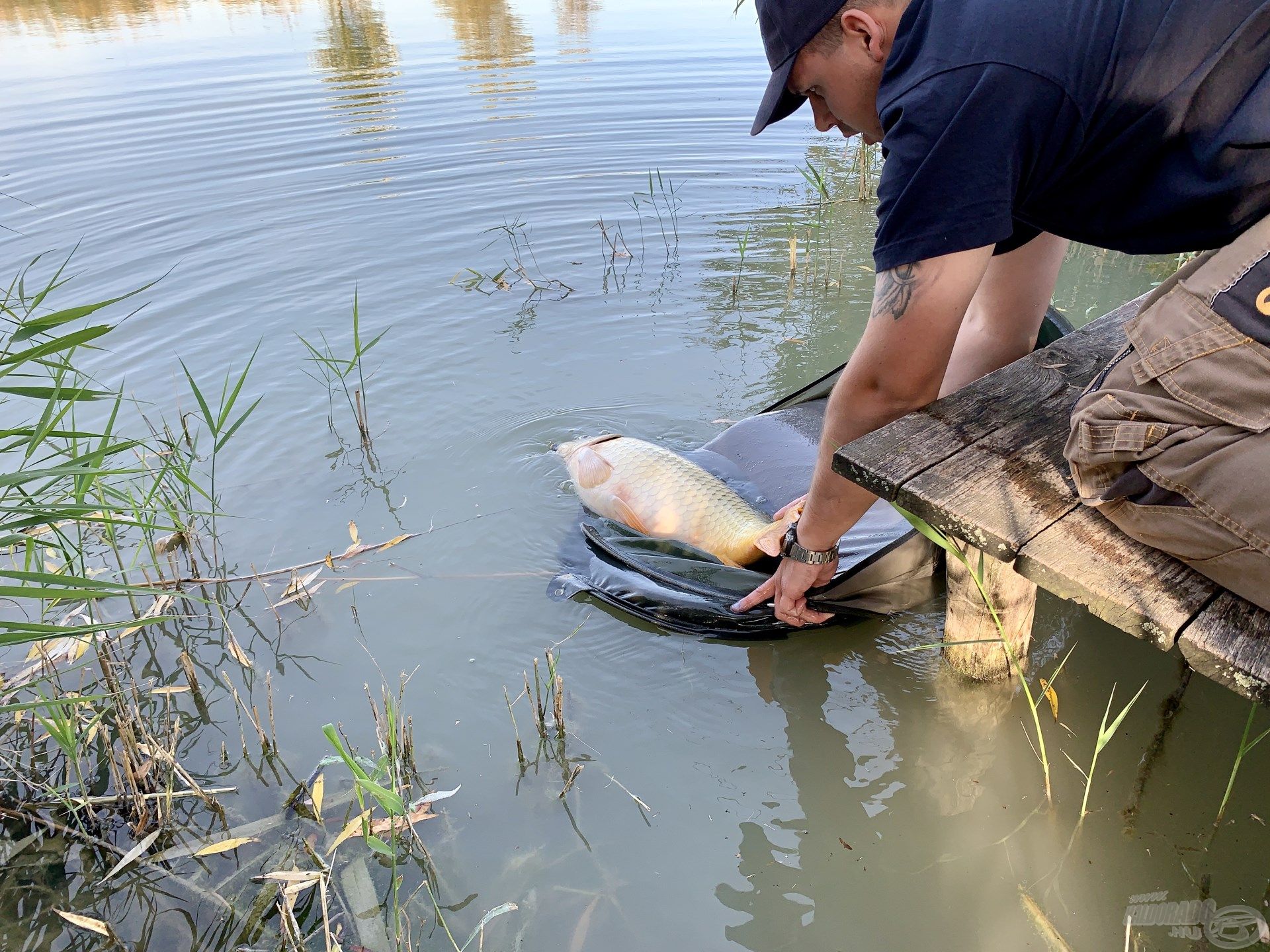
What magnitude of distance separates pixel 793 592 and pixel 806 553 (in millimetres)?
172

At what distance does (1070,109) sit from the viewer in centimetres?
190

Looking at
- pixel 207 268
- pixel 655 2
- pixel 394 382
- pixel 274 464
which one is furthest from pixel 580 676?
pixel 655 2

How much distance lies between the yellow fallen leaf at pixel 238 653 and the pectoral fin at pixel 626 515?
4.80 ft

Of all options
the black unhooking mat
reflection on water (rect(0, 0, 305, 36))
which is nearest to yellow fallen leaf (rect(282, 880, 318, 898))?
the black unhooking mat

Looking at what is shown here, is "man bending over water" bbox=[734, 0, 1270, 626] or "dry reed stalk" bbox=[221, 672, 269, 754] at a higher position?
"man bending over water" bbox=[734, 0, 1270, 626]

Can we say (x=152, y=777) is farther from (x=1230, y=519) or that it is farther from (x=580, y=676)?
(x=1230, y=519)

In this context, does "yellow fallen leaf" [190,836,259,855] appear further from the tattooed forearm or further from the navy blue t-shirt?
the navy blue t-shirt

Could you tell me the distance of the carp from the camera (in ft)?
11.2

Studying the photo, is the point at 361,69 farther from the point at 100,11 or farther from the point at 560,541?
the point at 560,541

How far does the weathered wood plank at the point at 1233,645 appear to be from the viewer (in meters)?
1.77

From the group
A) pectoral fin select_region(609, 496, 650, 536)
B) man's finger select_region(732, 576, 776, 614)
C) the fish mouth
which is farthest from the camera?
the fish mouth

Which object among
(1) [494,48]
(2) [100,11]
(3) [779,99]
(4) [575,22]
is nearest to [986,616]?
(3) [779,99]

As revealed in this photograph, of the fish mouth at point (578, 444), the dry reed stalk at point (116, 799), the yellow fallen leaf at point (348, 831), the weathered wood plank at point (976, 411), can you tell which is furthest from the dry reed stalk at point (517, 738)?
the fish mouth at point (578, 444)

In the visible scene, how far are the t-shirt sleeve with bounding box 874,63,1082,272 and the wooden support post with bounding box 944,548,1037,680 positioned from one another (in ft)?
3.55
